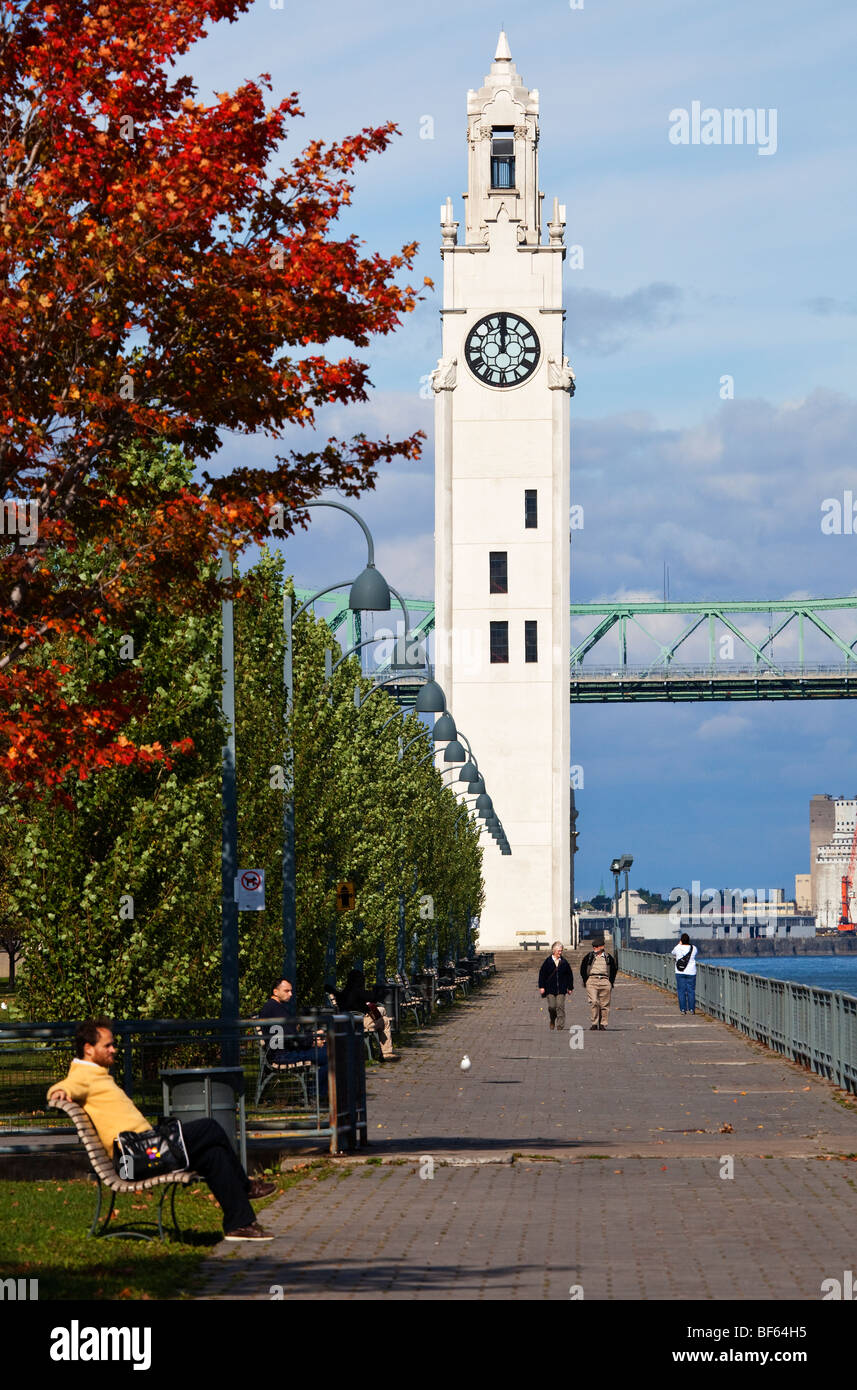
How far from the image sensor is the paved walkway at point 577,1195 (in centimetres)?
1121

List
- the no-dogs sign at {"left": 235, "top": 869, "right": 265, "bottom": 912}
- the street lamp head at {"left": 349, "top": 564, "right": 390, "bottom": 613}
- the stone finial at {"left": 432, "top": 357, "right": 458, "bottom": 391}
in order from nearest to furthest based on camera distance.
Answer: the no-dogs sign at {"left": 235, "top": 869, "right": 265, "bottom": 912} → the street lamp head at {"left": 349, "top": 564, "right": 390, "bottom": 613} → the stone finial at {"left": 432, "top": 357, "right": 458, "bottom": 391}

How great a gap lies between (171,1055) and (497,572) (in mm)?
82018

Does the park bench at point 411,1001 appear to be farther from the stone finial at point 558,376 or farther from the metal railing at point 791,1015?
the stone finial at point 558,376

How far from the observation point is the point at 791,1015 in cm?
3067

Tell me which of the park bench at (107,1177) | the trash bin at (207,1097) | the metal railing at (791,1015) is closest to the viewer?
the park bench at (107,1177)

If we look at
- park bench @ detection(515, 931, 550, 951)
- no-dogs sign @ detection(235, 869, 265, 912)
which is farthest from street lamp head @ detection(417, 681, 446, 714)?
park bench @ detection(515, 931, 550, 951)

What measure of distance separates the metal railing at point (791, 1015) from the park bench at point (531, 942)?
48.1 m

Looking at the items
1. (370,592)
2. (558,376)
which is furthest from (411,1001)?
(558,376)

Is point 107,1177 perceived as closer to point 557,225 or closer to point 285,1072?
point 285,1072

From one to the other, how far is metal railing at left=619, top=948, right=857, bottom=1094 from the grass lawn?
10259mm

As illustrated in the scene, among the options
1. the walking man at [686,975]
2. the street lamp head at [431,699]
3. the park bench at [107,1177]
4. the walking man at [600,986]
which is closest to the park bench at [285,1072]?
the park bench at [107,1177]

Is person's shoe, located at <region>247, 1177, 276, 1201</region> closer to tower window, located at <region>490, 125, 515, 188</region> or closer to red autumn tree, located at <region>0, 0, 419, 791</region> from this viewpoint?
red autumn tree, located at <region>0, 0, 419, 791</region>

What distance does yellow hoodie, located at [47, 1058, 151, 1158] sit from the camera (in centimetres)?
1301
